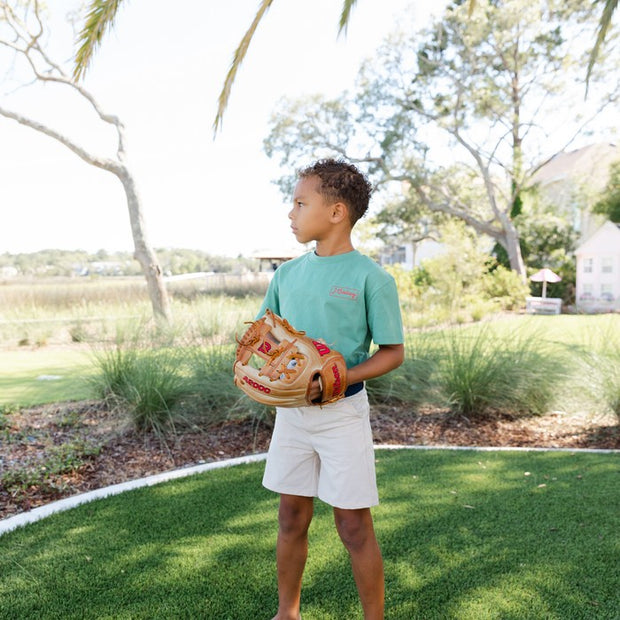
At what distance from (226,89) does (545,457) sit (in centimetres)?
360

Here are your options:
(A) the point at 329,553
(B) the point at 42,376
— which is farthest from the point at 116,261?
(A) the point at 329,553

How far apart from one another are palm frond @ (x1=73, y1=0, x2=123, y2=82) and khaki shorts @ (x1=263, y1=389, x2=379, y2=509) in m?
2.95

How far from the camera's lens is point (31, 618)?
7.39 feet

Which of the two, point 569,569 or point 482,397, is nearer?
point 569,569

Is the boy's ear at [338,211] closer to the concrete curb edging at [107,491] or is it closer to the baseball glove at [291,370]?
the baseball glove at [291,370]

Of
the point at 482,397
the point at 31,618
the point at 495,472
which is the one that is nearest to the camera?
the point at 31,618

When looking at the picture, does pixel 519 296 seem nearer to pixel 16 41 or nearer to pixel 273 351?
pixel 16 41

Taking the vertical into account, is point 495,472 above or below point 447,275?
below

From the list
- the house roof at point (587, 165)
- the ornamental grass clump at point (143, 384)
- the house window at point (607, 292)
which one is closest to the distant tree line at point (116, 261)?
the house roof at point (587, 165)

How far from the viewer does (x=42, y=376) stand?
8.01 meters

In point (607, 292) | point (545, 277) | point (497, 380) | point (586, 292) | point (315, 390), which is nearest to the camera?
point (315, 390)

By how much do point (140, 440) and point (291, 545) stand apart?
2965 mm

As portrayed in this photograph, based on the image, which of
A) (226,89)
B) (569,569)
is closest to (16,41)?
(226,89)

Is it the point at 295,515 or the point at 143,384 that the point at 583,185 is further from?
the point at 295,515
